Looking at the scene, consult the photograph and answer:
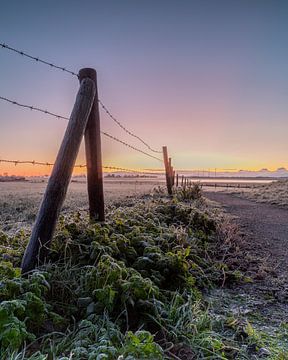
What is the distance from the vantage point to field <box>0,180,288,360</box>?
189 cm

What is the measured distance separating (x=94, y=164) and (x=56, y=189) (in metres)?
1.10

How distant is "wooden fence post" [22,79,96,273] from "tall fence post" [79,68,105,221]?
451 mm

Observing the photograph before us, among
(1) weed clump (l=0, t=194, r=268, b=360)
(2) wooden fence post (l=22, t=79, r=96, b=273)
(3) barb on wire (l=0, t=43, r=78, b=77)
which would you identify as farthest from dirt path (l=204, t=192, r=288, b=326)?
(3) barb on wire (l=0, t=43, r=78, b=77)

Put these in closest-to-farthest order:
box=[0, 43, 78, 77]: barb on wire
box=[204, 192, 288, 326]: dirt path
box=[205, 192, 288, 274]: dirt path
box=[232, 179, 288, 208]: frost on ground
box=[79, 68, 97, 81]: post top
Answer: box=[204, 192, 288, 326]: dirt path < box=[0, 43, 78, 77]: barb on wire < box=[79, 68, 97, 81]: post top < box=[205, 192, 288, 274]: dirt path < box=[232, 179, 288, 208]: frost on ground

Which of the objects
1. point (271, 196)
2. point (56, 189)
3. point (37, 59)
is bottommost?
point (271, 196)

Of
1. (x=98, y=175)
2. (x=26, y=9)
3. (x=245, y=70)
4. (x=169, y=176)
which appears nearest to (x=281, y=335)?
(x=98, y=175)

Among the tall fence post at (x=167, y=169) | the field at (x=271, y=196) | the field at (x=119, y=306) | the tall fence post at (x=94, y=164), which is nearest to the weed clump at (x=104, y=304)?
the field at (x=119, y=306)

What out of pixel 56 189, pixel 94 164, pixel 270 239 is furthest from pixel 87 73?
pixel 270 239

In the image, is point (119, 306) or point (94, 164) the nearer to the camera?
point (119, 306)

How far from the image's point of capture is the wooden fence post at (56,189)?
115 inches

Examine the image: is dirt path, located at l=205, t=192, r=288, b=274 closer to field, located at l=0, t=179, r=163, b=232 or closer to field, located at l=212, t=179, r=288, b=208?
field, located at l=0, t=179, r=163, b=232

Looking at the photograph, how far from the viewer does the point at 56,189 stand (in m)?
3.09

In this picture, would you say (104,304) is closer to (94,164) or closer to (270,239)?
(94,164)

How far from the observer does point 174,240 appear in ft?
13.9
